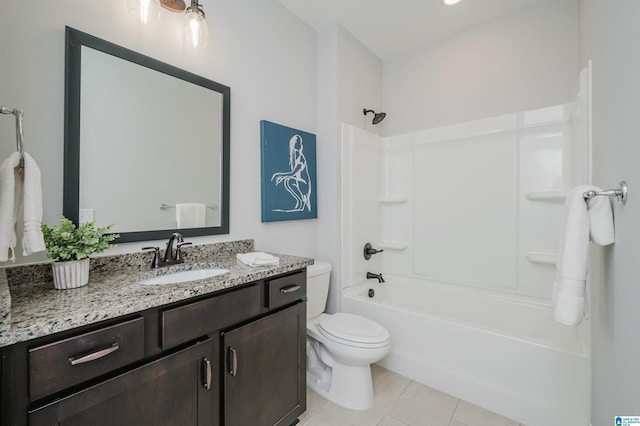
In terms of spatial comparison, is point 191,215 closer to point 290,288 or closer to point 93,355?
point 290,288

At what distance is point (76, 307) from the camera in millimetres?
841

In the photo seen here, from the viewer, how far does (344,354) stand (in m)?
1.74

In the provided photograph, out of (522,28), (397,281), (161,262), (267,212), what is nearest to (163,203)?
(161,262)

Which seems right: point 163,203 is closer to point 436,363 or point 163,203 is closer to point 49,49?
point 49,49

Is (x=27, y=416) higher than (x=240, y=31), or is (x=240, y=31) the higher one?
(x=240, y=31)

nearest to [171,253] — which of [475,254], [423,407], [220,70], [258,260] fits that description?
[258,260]

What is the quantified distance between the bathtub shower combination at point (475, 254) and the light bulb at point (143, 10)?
1.52 metres

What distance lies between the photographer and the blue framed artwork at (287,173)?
6.63 feet

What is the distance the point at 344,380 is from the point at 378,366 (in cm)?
55

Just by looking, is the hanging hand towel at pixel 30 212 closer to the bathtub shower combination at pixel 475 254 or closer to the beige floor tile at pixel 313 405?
the beige floor tile at pixel 313 405

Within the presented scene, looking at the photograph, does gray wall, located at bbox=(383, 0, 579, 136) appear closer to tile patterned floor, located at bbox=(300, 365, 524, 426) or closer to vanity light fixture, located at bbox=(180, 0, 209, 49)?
vanity light fixture, located at bbox=(180, 0, 209, 49)

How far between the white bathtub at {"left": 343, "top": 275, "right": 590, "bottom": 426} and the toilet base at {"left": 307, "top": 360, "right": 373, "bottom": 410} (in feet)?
1.50

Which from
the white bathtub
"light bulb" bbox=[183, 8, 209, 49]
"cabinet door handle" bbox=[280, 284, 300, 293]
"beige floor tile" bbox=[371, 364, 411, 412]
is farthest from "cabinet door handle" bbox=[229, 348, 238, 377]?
"light bulb" bbox=[183, 8, 209, 49]

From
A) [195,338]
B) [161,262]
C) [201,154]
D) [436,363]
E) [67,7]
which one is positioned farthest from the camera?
[436,363]
